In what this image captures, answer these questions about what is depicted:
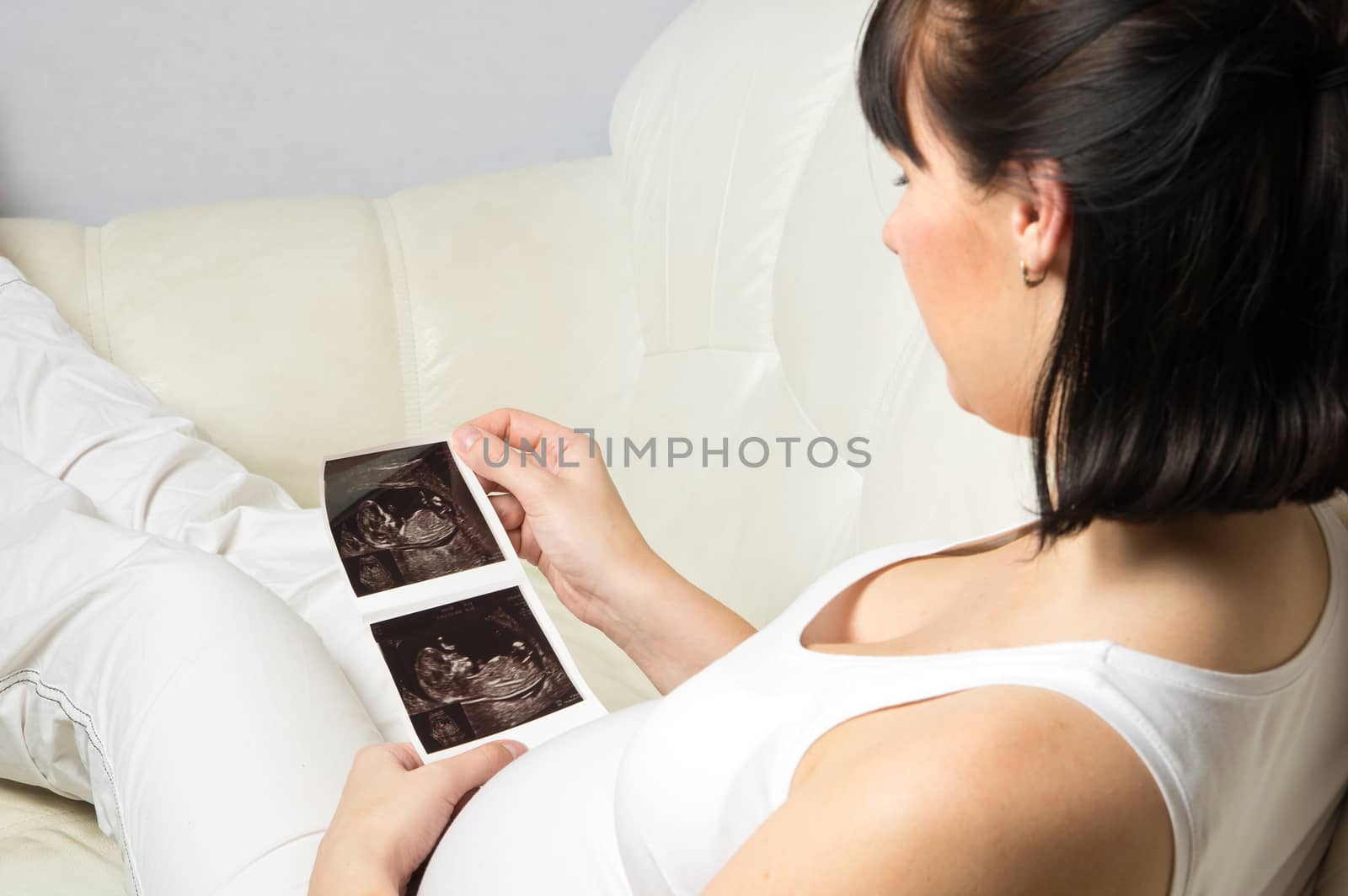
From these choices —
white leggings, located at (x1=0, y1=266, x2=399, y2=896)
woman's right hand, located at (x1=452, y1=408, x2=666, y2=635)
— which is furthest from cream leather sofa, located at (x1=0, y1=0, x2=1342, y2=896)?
woman's right hand, located at (x1=452, y1=408, x2=666, y2=635)

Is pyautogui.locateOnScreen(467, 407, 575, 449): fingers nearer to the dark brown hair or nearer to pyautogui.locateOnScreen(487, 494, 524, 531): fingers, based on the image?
pyautogui.locateOnScreen(487, 494, 524, 531): fingers

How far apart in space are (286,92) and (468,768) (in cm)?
146

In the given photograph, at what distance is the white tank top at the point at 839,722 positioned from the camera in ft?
1.74

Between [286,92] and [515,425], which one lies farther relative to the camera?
[286,92]

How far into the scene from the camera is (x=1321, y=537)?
0.63 metres

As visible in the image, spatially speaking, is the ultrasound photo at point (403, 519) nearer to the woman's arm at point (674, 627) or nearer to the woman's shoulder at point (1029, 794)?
the woman's arm at point (674, 627)

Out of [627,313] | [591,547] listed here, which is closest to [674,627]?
[591,547]

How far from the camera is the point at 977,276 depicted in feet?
1.89

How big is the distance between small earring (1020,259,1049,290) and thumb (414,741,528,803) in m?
0.59

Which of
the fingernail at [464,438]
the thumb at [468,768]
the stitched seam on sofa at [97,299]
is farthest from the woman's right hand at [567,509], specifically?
the stitched seam on sofa at [97,299]

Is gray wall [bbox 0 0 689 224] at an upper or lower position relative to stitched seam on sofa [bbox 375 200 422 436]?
upper

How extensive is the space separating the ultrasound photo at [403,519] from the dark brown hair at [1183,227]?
697 mm

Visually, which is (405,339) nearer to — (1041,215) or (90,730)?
(90,730)

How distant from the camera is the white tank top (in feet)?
1.74
